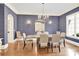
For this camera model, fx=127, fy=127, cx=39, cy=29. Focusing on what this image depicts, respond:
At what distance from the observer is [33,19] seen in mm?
13695

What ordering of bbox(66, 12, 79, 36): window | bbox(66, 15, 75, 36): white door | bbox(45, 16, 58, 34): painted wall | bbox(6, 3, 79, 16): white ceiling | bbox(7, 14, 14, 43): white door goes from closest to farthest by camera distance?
1. bbox(6, 3, 79, 16): white ceiling
2. bbox(66, 12, 79, 36): window
3. bbox(7, 14, 14, 43): white door
4. bbox(66, 15, 75, 36): white door
5. bbox(45, 16, 58, 34): painted wall

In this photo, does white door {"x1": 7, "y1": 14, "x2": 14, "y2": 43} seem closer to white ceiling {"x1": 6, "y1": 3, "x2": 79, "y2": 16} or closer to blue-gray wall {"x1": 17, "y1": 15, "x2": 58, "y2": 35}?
white ceiling {"x1": 6, "y1": 3, "x2": 79, "y2": 16}

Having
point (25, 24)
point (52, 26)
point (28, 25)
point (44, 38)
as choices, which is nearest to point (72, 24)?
point (52, 26)

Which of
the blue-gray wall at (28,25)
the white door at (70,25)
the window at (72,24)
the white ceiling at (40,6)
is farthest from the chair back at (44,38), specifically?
the blue-gray wall at (28,25)

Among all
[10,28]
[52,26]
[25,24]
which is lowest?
[10,28]

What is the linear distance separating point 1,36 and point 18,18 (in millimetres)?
6326

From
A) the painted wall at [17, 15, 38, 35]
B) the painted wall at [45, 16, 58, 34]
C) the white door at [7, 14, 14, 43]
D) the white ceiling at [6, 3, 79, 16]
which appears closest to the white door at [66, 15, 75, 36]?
the white ceiling at [6, 3, 79, 16]

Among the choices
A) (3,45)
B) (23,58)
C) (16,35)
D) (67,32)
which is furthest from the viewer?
(16,35)

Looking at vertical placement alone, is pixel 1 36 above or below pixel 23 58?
above

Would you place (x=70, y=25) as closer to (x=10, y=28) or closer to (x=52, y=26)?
(x=52, y=26)

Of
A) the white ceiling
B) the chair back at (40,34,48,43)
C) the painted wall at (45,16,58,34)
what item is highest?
the white ceiling

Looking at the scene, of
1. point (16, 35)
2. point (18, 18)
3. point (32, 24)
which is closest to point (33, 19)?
point (32, 24)

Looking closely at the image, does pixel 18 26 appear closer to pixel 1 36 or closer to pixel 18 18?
pixel 18 18

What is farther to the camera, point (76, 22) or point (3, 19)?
point (76, 22)
